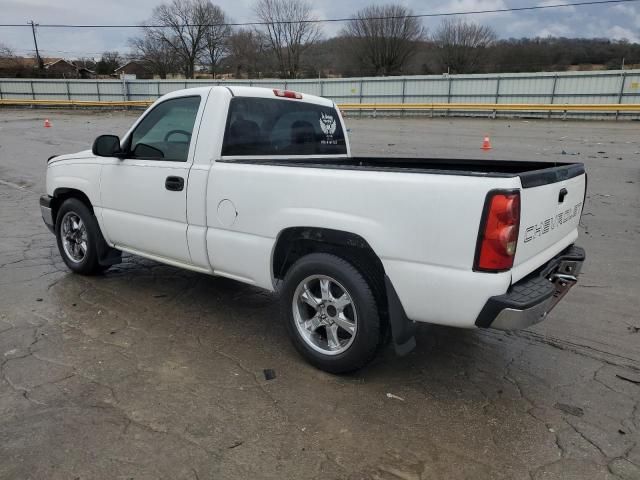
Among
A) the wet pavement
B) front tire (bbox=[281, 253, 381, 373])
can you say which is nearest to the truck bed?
front tire (bbox=[281, 253, 381, 373])

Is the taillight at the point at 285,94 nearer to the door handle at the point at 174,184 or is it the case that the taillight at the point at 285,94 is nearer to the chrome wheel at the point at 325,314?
the door handle at the point at 174,184

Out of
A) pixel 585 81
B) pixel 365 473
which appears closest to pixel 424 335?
pixel 365 473

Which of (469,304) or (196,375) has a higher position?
(469,304)

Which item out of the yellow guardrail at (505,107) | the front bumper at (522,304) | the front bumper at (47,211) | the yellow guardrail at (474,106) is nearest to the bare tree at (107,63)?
the yellow guardrail at (474,106)

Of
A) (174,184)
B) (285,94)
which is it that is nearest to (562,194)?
(285,94)

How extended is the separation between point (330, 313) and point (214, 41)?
73.3 meters

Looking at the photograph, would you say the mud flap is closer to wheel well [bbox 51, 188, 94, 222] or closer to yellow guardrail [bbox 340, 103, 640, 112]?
wheel well [bbox 51, 188, 94, 222]

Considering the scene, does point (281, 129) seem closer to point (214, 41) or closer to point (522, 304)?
point (522, 304)

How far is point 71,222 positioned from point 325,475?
13.2 feet

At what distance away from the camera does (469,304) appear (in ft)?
9.13

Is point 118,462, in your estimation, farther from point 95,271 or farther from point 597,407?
point 95,271

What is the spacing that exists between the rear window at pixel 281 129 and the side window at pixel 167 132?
36 centimetres

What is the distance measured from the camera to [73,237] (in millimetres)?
5312

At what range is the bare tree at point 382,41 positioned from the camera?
221ft
